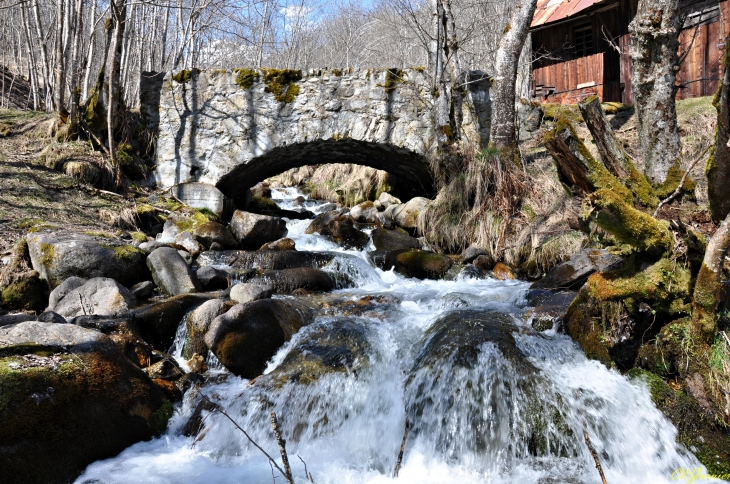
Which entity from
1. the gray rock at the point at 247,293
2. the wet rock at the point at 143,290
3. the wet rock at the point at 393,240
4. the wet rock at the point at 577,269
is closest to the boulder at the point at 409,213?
the wet rock at the point at 393,240

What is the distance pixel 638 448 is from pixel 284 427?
2.47 meters

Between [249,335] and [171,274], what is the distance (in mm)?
2364

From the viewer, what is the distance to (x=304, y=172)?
17.5 meters

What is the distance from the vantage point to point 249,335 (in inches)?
191

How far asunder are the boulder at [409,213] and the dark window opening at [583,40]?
907 centimetres

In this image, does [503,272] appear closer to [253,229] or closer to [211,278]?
[211,278]

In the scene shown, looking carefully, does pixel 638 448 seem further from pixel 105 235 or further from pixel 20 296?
pixel 105 235

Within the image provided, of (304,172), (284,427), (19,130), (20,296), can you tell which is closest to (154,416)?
(284,427)

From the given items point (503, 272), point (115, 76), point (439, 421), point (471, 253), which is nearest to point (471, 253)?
point (471, 253)

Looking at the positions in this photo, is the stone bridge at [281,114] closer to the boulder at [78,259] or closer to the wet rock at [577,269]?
the boulder at [78,259]

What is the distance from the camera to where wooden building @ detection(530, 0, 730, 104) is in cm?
1190

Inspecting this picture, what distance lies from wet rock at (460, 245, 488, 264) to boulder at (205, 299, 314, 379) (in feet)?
11.5

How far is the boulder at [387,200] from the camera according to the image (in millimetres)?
12164

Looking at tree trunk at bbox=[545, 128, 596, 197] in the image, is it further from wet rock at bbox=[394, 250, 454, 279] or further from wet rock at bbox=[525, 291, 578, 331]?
wet rock at bbox=[394, 250, 454, 279]
